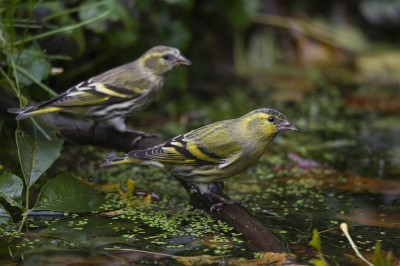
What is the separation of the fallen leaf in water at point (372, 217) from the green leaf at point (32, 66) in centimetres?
259

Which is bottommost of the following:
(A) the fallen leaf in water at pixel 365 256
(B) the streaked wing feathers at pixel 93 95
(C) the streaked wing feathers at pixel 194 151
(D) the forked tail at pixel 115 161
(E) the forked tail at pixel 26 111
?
(A) the fallen leaf in water at pixel 365 256

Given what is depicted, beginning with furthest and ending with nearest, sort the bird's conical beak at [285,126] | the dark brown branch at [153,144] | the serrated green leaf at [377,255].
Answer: the bird's conical beak at [285,126] → the dark brown branch at [153,144] → the serrated green leaf at [377,255]

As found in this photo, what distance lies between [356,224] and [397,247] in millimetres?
392

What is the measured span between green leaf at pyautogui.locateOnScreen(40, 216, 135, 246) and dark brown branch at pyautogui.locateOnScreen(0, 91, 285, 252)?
1.90ft

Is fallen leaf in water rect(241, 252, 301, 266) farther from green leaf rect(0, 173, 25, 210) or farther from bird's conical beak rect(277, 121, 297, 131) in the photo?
green leaf rect(0, 173, 25, 210)

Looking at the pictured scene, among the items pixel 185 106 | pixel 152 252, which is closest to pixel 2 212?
pixel 152 252

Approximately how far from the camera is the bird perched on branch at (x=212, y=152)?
350 centimetres

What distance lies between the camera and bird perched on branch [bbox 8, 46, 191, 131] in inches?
161

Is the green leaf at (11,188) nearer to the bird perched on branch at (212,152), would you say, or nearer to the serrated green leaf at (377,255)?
the bird perched on branch at (212,152)

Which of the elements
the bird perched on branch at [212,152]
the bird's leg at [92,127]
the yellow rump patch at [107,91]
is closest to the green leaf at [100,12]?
the yellow rump patch at [107,91]

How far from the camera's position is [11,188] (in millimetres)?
3262

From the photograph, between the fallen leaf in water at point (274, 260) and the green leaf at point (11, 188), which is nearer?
the fallen leaf in water at point (274, 260)

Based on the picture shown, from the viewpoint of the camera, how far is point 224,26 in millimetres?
8336

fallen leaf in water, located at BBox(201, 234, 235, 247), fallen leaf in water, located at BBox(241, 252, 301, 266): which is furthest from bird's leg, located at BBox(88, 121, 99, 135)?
fallen leaf in water, located at BBox(241, 252, 301, 266)
